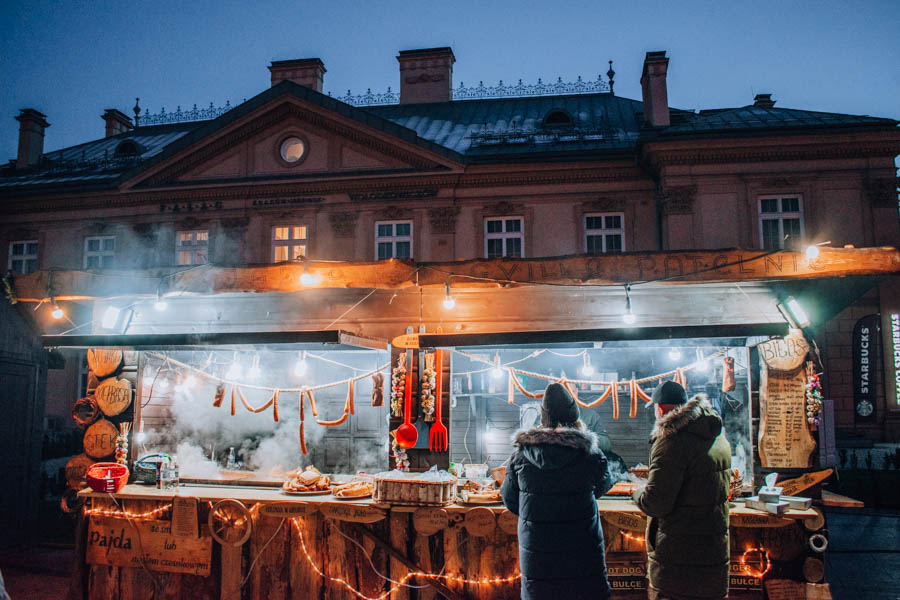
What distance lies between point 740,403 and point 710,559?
Result: 526 centimetres

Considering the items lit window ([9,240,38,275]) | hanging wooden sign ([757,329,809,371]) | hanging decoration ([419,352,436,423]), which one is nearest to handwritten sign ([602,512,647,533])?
hanging wooden sign ([757,329,809,371])

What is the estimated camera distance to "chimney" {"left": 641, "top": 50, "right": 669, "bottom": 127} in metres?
18.1

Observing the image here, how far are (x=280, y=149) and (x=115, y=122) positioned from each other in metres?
12.4

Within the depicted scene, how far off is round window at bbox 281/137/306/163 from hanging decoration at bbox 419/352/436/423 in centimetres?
1280

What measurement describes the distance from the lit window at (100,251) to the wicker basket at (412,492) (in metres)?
16.7

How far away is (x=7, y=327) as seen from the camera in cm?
968

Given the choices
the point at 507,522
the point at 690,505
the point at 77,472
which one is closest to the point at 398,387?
the point at 507,522

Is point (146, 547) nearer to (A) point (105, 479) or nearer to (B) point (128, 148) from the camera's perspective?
(A) point (105, 479)

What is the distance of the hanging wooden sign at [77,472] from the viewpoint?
26.6 ft

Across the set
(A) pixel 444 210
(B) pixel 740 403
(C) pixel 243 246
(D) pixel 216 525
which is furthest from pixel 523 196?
(D) pixel 216 525

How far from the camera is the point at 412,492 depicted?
19.9 ft

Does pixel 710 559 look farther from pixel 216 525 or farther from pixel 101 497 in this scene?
pixel 101 497

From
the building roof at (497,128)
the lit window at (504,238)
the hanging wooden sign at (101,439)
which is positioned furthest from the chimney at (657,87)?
the hanging wooden sign at (101,439)

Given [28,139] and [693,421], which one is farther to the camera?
[28,139]
